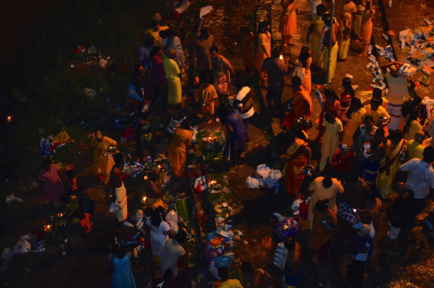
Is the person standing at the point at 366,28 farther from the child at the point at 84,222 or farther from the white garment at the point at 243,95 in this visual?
the child at the point at 84,222

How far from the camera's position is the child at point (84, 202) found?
988 cm

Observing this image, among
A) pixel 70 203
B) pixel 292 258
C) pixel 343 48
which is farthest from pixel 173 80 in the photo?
Result: pixel 292 258

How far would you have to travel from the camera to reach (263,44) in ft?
38.5

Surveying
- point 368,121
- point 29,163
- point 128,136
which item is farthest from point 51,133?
point 368,121

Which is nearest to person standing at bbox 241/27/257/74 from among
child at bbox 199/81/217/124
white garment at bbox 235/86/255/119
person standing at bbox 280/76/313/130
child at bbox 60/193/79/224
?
child at bbox 199/81/217/124

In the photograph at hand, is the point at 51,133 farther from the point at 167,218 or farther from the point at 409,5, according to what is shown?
the point at 409,5

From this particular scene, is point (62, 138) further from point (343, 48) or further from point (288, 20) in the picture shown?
point (343, 48)

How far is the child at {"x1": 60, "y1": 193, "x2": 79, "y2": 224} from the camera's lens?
391 inches

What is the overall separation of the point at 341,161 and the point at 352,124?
681 millimetres

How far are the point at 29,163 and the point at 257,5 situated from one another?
7263mm

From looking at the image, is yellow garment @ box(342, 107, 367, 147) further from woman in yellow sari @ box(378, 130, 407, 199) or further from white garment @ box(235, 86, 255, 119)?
white garment @ box(235, 86, 255, 119)

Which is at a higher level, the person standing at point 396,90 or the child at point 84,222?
the person standing at point 396,90

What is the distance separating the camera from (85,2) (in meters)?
15.8

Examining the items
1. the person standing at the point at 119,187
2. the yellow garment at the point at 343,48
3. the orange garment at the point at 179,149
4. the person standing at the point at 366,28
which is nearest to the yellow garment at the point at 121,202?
the person standing at the point at 119,187
